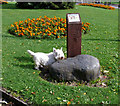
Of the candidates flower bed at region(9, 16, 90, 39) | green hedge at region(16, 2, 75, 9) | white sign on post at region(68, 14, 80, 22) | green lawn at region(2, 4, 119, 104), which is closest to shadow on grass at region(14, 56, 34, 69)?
green lawn at region(2, 4, 119, 104)

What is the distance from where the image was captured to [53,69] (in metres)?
5.68

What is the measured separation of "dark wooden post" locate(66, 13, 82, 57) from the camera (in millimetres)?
5949

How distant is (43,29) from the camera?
10.3 meters

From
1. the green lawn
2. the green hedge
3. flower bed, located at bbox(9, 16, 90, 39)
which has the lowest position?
the green lawn

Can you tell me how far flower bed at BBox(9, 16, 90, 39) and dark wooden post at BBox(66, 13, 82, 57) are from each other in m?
3.60

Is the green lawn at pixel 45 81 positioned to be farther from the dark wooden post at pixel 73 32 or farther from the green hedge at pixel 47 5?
the green hedge at pixel 47 5

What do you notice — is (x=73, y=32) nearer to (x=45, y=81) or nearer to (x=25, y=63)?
(x=45, y=81)

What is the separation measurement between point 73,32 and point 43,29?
456 centimetres

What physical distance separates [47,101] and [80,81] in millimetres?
1263

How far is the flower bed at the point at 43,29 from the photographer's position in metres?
9.90

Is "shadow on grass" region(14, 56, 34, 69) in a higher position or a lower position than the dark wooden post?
lower

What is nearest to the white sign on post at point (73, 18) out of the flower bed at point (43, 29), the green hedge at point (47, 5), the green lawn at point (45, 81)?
the green lawn at point (45, 81)

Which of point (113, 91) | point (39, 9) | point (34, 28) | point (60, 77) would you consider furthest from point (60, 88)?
point (39, 9)

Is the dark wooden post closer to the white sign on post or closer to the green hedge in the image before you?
the white sign on post
